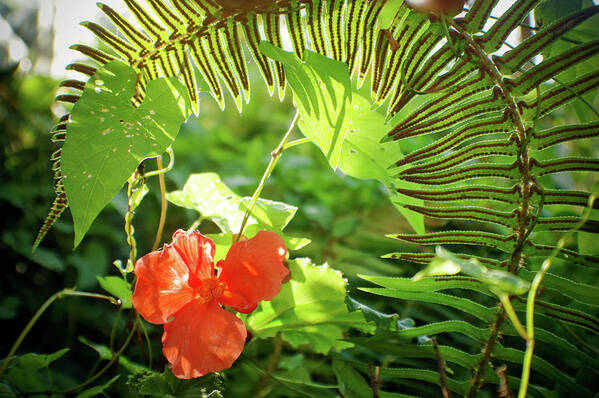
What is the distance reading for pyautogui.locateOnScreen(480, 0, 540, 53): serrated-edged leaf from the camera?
0.55 metres

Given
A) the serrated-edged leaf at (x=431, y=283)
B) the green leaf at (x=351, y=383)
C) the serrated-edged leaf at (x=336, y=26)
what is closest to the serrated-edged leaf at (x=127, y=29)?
the serrated-edged leaf at (x=336, y=26)

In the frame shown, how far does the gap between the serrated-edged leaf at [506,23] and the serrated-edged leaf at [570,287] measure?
33 cm

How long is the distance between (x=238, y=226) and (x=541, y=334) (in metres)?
0.52

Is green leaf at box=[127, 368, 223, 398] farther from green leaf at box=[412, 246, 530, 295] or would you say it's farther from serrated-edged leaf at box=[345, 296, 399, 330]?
green leaf at box=[412, 246, 530, 295]

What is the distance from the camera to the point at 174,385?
622mm

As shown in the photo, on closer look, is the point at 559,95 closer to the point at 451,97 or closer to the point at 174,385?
the point at 451,97

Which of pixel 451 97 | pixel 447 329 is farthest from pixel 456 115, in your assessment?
pixel 447 329

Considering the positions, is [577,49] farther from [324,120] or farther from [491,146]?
[324,120]

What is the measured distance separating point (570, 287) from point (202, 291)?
536 mm

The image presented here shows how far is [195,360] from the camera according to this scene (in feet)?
1.79

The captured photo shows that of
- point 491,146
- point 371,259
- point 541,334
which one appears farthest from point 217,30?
point 371,259

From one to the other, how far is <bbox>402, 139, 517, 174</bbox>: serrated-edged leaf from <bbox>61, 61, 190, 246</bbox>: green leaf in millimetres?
359

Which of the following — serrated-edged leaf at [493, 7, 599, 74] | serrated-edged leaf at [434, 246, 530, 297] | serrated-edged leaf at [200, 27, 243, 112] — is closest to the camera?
serrated-edged leaf at [434, 246, 530, 297]

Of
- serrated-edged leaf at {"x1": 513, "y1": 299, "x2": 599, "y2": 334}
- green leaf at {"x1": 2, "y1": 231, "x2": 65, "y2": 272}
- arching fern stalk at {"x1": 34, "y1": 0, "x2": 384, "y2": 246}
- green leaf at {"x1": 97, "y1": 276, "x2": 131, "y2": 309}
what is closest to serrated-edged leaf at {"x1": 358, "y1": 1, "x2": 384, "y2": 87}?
arching fern stalk at {"x1": 34, "y1": 0, "x2": 384, "y2": 246}
